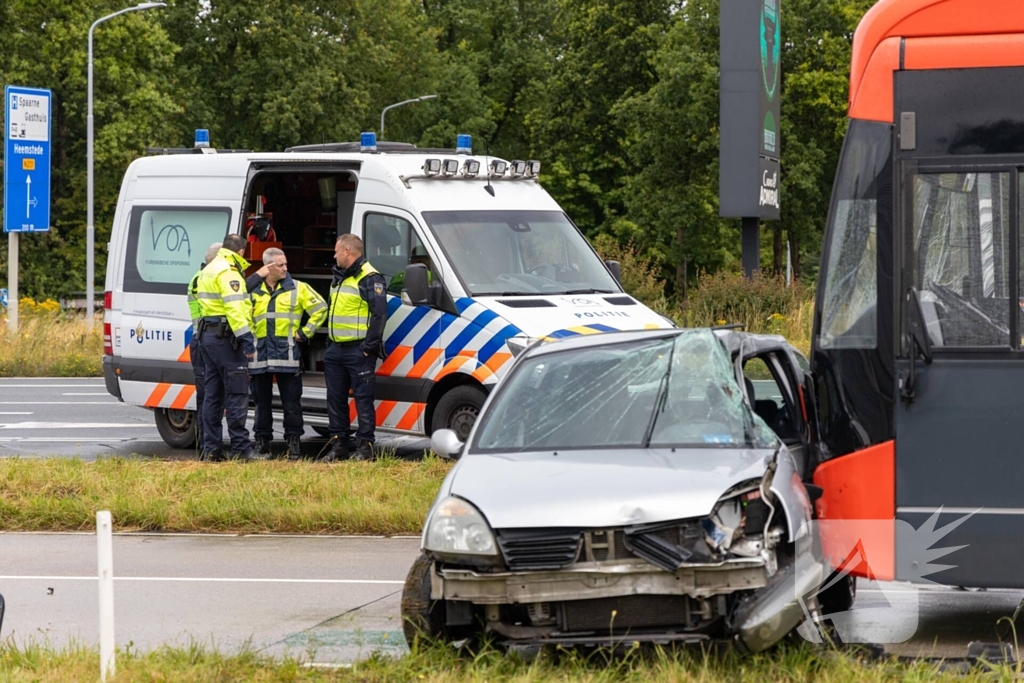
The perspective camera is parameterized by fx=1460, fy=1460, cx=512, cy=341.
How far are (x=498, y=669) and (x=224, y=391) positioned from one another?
290 inches

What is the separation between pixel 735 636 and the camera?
598 cm

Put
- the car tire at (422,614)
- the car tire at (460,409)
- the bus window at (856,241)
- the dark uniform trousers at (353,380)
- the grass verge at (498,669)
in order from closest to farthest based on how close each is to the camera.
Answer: the grass verge at (498,669) → the car tire at (422,614) → the bus window at (856,241) → the car tire at (460,409) → the dark uniform trousers at (353,380)

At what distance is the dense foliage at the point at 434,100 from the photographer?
156 ft

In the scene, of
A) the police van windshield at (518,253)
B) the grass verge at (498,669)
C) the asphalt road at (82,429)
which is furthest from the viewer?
the asphalt road at (82,429)

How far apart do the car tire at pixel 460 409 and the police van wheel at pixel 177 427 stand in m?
3.38

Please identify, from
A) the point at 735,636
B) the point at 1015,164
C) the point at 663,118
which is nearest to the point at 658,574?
the point at 735,636

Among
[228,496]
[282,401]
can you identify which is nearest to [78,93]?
[282,401]

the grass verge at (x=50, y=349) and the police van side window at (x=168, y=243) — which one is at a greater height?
the police van side window at (x=168, y=243)

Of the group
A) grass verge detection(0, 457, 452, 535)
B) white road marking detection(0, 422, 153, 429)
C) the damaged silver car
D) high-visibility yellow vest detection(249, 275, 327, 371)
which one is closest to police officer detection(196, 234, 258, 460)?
high-visibility yellow vest detection(249, 275, 327, 371)

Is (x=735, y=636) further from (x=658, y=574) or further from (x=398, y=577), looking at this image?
(x=398, y=577)

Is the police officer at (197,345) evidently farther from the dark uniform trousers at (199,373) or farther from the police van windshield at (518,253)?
the police van windshield at (518,253)

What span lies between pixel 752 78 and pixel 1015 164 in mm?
13306

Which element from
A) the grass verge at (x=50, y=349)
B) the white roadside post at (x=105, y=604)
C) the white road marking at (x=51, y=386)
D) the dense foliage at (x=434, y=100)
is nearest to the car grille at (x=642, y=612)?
the white roadside post at (x=105, y=604)

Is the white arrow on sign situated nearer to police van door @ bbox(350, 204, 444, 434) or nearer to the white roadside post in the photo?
police van door @ bbox(350, 204, 444, 434)
